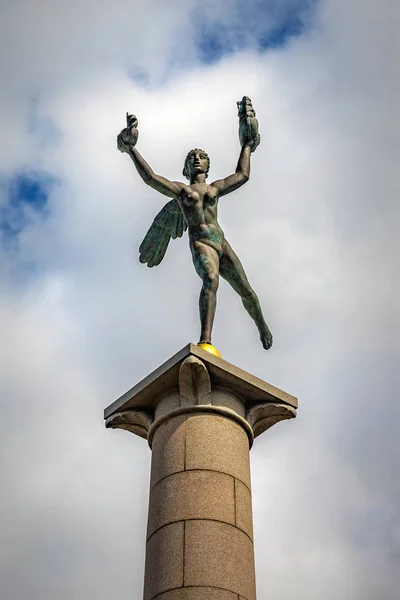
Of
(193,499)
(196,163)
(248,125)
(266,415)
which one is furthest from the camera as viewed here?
(248,125)

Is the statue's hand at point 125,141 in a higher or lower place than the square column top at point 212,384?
higher

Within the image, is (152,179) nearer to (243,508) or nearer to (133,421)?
(133,421)

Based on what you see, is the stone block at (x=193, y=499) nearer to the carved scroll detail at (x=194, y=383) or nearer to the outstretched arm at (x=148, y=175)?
the carved scroll detail at (x=194, y=383)

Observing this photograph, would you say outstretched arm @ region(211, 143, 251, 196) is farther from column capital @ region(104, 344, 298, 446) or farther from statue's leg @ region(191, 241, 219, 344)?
column capital @ region(104, 344, 298, 446)

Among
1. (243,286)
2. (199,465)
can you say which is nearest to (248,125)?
(243,286)

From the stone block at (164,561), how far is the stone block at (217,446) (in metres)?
1.01

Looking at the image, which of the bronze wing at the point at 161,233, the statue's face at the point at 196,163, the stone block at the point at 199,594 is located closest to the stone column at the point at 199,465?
the stone block at the point at 199,594

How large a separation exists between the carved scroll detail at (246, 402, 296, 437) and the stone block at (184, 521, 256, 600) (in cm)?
222

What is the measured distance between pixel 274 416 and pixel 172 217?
4777 mm

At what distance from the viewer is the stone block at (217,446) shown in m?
12.7

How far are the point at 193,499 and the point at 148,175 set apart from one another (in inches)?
240

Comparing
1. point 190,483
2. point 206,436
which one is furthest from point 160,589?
point 206,436

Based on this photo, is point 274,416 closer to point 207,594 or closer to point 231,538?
point 231,538

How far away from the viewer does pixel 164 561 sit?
11.8 meters
